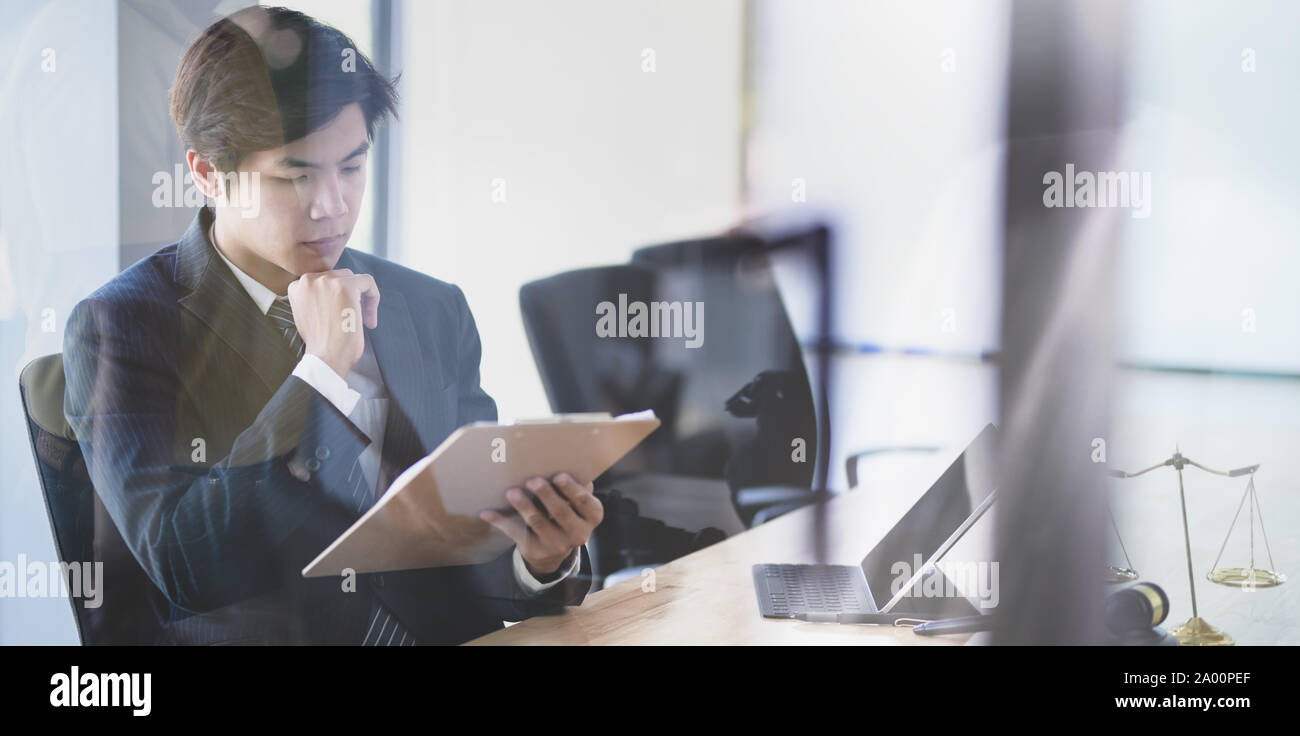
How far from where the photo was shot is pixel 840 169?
1604 millimetres

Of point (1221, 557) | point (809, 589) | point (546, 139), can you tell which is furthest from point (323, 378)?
point (1221, 557)

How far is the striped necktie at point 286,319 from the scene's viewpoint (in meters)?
1.27

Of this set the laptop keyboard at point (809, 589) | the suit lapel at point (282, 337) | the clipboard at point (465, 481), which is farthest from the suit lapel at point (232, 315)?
the laptop keyboard at point (809, 589)

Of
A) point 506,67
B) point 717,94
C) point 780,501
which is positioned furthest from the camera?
point 780,501

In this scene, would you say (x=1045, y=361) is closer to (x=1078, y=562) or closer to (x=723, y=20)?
(x=1078, y=562)

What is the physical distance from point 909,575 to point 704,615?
12.6 inches

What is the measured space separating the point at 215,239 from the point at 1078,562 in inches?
55.0

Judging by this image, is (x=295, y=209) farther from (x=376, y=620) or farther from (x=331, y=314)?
(x=376, y=620)

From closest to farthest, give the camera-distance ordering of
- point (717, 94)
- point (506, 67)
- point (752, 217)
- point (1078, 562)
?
point (1078, 562) < point (506, 67) < point (717, 94) < point (752, 217)

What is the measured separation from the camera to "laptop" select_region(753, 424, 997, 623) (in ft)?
4.01

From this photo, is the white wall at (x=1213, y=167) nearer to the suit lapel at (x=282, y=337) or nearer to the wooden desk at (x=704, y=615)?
the wooden desk at (x=704, y=615)

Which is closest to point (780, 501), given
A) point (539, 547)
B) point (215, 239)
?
point (539, 547)

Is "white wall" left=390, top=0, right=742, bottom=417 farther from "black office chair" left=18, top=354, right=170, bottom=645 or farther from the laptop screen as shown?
the laptop screen
